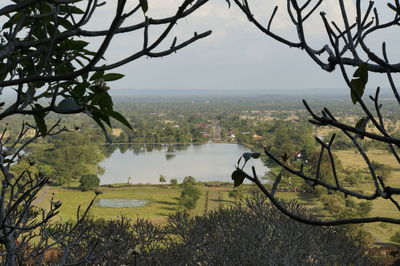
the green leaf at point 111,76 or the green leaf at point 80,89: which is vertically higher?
the green leaf at point 111,76

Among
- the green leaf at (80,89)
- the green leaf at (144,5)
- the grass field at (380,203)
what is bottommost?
the grass field at (380,203)

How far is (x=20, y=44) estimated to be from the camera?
95 centimetres

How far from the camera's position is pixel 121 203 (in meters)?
29.6

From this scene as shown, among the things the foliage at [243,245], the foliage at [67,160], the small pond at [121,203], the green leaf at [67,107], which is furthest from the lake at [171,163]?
the green leaf at [67,107]

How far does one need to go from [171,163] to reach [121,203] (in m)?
17.8

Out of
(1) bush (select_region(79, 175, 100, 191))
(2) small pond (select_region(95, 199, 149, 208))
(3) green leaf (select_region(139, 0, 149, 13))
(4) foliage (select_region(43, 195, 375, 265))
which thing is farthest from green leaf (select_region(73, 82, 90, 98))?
(1) bush (select_region(79, 175, 100, 191))

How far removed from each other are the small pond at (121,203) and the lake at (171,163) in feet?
21.4

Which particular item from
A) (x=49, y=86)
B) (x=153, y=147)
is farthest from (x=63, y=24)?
(x=153, y=147)

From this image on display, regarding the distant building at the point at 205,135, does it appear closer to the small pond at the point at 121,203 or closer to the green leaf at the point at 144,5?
the small pond at the point at 121,203

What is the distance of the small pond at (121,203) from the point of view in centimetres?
2883

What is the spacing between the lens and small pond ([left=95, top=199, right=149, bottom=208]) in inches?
1135

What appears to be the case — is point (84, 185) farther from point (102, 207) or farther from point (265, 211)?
point (265, 211)

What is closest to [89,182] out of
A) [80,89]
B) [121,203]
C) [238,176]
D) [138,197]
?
[138,197]

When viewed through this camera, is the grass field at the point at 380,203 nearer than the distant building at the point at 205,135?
Yes
